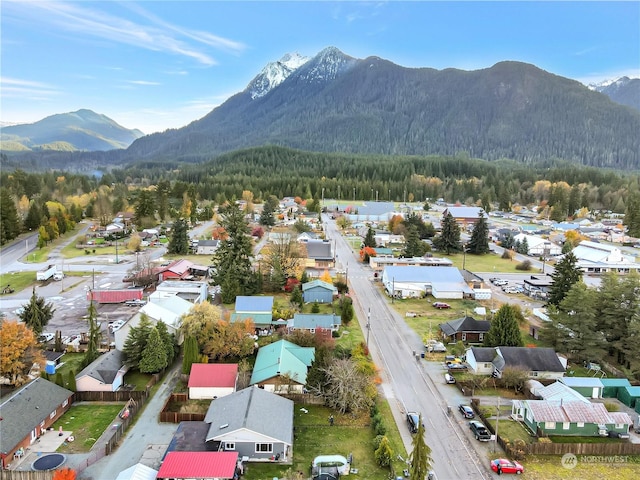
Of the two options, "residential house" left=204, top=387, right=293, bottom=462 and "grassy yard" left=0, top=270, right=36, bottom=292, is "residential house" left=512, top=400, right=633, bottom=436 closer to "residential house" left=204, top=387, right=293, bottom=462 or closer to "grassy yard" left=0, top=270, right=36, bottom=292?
"residential house" left=204, top=387, right=293, bottom=462

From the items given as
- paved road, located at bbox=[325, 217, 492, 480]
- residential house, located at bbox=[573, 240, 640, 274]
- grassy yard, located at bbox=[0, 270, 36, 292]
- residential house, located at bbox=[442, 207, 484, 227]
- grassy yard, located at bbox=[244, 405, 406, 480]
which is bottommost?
grassy yard, located at bbox=[0, 270, 36, 292]

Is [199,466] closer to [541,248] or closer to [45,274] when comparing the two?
[45,274]

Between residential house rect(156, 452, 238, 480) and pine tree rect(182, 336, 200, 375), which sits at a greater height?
pine tree rect(182, 336, 200, 375)

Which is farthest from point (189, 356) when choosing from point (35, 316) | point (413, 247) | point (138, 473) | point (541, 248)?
point (541, 248)

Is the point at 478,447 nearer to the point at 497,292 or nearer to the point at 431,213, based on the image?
the point at 497,292

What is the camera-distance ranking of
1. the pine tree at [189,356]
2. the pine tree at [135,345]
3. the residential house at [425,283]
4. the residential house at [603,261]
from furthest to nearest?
the residential house at [603,261] → the residential house at [425,283] → the pine tree at [135,345] → the pine tree at [189,356]

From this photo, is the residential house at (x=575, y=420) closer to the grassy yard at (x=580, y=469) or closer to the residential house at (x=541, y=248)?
the grassy yard at (x=580, y=469)

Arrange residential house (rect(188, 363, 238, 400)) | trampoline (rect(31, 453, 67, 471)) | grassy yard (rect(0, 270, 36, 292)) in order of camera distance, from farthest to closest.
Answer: grassy yard (rect(0, 270, 36, 292)) → residential house (rect(188, 363, 238, 400)) → trampoline (rect(31, 453, 67, 471))

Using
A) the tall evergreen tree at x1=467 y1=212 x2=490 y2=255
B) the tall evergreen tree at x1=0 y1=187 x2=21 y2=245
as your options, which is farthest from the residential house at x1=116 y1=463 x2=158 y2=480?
the tall evergreen tree at x1=0 y1=187 x2=21 y2=245

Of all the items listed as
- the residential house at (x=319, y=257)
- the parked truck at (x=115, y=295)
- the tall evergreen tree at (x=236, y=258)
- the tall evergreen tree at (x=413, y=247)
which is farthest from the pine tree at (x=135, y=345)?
the tall evergreen tree at (x=413, y=247)
